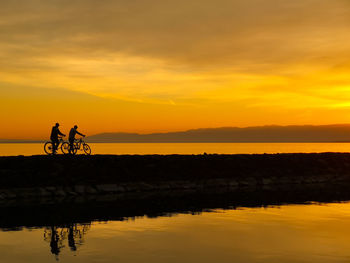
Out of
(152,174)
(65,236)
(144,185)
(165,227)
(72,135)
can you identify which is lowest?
(65,236)

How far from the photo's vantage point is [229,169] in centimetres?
5294

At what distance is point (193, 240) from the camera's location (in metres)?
20.5

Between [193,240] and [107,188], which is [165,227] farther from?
[107,188]

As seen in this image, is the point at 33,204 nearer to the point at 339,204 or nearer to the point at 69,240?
the point at 69,240

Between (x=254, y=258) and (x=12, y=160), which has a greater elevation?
(x=12, y=160)

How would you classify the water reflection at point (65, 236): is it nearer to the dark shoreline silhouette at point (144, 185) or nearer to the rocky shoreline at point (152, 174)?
the dark shoreline silhouette at point (144, 185)

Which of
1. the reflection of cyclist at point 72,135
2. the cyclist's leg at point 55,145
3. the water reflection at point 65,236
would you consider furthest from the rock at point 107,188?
the water reflection at point 65,236

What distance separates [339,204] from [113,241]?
66.4 feet

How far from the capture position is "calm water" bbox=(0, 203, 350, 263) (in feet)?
56.5

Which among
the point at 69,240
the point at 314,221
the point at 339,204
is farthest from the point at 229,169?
the point at 69,240

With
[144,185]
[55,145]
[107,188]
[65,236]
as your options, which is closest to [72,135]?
[55,145]

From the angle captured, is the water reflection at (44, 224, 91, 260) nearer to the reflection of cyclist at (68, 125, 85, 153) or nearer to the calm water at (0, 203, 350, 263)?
the calm water at (0, 203, 350, 263)

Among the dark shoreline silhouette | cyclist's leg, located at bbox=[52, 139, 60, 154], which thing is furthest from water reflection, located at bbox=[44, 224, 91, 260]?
cyclist's leg, located at bbox=[52, 139, 60, 154]

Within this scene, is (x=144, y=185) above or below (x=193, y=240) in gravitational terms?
above
